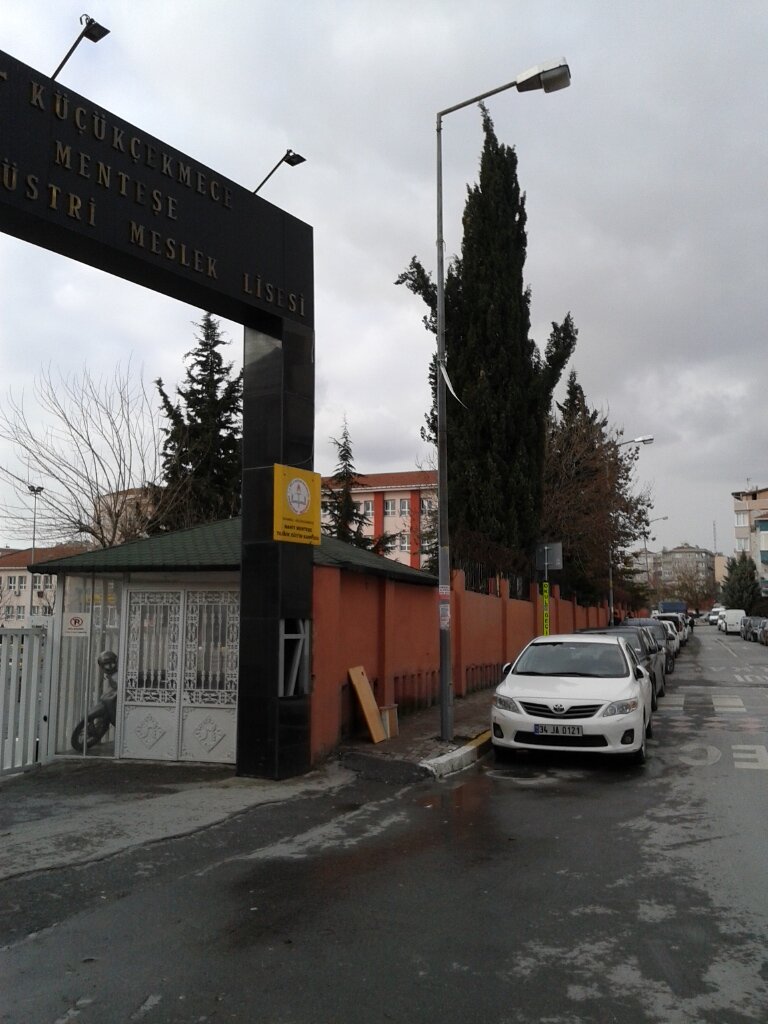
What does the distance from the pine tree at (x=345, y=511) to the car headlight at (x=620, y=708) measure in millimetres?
34988

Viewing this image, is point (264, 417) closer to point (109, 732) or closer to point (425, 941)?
point (109, 732)

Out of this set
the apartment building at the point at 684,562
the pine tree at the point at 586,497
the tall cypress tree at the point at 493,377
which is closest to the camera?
the tall cypress tree at the point at 493,377

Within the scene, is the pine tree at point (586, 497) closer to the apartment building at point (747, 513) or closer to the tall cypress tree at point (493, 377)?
the tall cypress tree at point (493, 377)

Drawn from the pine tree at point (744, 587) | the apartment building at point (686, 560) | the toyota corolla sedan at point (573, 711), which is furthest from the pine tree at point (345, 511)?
the apartment building at point (686, 560)

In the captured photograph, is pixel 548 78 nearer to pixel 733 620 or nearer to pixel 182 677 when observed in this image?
pixel 182 677

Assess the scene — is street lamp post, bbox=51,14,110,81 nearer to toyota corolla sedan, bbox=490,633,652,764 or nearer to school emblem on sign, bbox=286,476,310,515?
school emblem on sign, bbox=286,476,310,515

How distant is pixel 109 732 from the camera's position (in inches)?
405

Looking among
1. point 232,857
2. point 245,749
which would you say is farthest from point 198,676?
point 232,857

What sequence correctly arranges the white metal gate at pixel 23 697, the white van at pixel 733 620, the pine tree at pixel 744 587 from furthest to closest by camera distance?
the pine tree at pixel 744 587, the white van at pixel 733 620, the white metal gate at pixel 23 697

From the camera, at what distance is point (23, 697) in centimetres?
917

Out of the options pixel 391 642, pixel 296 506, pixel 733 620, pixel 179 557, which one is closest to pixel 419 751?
pixel 391 642

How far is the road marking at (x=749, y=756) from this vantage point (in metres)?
10.2

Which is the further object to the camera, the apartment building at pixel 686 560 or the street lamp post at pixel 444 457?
the apartment building at pixel 686 560

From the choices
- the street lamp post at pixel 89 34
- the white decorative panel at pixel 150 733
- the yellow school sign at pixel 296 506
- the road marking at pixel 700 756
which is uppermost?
the street lamp post at pixel 89 34
